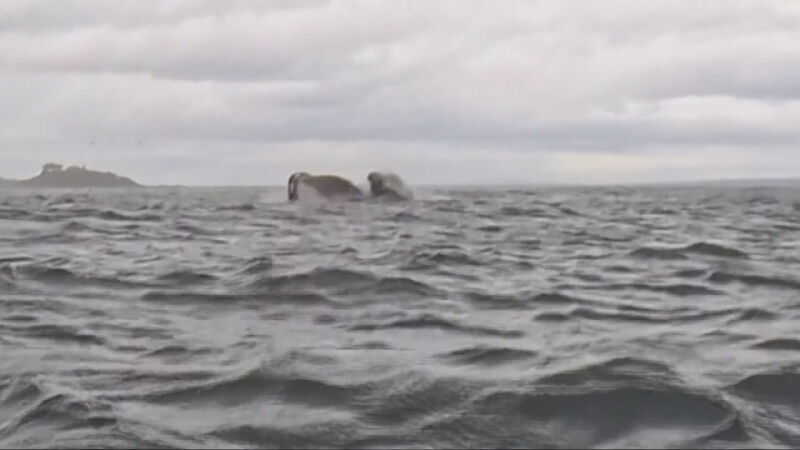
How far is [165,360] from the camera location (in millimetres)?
6641

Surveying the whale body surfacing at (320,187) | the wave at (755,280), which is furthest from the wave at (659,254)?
the whale body surfacing at (320,187)

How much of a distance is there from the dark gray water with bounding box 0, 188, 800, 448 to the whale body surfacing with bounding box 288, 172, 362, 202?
15.6 metres

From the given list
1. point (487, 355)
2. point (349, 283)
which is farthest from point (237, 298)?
point (487, 355)

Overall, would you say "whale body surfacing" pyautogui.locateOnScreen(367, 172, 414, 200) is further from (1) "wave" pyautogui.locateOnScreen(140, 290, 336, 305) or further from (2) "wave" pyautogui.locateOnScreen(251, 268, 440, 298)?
(1) "wave" pyautogui.locateOnScreen(140, 290, 336, 305)

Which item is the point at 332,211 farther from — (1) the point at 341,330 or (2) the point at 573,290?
(1) the point at 341,330

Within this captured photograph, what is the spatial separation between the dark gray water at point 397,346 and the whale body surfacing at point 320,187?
15.6 metres

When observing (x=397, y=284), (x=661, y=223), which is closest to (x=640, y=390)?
(x=397, y=284)

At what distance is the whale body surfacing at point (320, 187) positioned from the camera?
30.7m

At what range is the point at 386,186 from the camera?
33062 mm

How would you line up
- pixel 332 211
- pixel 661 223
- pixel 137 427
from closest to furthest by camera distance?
pixel 137 427 → pixel 661 223 → pixel 332 211

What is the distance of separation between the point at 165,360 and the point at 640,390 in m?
2.95

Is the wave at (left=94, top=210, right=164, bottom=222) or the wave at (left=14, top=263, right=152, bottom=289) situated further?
the wave at (left=94, top=210, right=164, bottom=222)

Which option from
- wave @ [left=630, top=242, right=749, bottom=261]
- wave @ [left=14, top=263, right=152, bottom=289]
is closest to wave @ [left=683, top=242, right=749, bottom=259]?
wave @ [left=630, top=242, right=749, bottom=261]

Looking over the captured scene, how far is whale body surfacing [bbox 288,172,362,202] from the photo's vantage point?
30.7 metres
